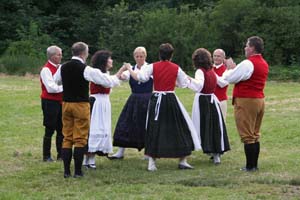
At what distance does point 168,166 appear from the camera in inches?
370

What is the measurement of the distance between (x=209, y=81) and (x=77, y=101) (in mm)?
2171

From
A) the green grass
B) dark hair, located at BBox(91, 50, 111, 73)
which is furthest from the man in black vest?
dark hair, located at BBox(91, 50, 111, 73)

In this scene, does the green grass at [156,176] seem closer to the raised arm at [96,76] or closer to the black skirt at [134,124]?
the black skirt at [134,124]

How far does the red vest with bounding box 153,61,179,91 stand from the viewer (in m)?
8.97

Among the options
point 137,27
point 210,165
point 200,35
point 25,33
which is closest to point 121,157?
point 210,165

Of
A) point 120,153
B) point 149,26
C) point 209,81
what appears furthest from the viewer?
point 149,26

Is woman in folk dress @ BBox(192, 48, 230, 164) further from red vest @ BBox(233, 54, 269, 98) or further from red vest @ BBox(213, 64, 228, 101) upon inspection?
red vest @ BBox(233, 54, 269, 98)

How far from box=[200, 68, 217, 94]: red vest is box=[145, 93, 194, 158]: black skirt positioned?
69 centimetres

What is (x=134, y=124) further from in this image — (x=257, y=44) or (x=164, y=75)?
(x=257, y=44)

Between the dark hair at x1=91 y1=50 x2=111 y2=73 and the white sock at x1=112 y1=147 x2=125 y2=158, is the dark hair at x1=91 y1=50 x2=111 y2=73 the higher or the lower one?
the higher one

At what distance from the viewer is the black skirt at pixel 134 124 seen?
9789mm

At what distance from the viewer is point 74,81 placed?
8305 mm

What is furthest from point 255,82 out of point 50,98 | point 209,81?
point 50,98

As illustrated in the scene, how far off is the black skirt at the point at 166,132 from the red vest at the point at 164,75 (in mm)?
117
